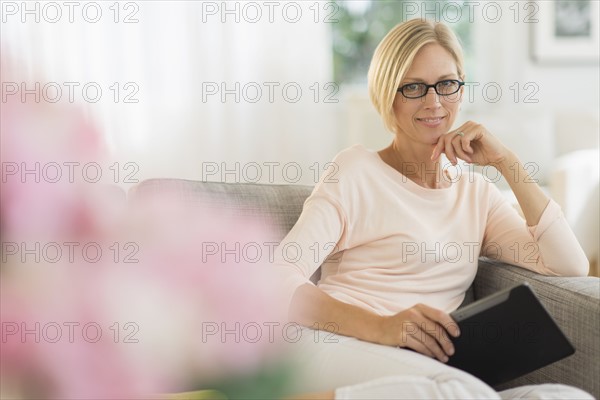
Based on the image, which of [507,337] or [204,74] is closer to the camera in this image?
[507,337]

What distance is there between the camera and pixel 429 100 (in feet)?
5.08

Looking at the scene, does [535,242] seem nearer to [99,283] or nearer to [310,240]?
[310,240]

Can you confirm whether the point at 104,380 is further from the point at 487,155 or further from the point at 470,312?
the point at 487,155

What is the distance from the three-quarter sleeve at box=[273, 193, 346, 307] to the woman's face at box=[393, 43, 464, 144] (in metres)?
0.25

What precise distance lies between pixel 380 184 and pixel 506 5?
3277mm

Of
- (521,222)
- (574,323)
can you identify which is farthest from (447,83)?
(574,323)

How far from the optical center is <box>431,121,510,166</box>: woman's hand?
4.99ft

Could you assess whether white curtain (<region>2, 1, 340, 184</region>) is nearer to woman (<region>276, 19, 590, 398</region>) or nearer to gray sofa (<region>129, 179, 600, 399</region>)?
gray sofa (<region>129, 179, 600, 399</region>)

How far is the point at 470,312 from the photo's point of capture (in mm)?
1159

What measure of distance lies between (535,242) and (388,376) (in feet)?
2.15

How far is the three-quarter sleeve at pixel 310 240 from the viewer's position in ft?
4.52

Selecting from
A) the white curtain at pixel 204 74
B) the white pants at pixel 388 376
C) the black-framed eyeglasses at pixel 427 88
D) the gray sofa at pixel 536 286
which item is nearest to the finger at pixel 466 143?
the black-framed eyeglasses at pixel 427 88

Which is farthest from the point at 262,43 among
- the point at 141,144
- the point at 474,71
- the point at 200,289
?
the point at 200,289

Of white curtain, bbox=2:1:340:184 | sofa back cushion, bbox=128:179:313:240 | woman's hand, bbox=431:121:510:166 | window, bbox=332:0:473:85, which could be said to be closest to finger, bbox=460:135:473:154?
woman's hand, bbox=431:121:510:166
